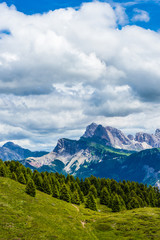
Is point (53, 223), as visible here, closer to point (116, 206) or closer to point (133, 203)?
point (116, 206)

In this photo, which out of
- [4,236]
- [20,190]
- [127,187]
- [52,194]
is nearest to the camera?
[4,236]

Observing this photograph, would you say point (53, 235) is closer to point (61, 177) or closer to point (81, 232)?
point (81, 232)

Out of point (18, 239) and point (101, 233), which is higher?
point (18, 239)

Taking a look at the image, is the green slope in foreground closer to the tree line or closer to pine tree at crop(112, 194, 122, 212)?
the tree line

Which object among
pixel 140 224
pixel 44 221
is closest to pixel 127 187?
pixel 140 224

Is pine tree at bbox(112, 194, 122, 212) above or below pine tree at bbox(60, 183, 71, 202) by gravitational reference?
below

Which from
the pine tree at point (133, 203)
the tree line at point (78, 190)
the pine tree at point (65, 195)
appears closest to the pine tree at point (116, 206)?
the tree line at point (78, 190)

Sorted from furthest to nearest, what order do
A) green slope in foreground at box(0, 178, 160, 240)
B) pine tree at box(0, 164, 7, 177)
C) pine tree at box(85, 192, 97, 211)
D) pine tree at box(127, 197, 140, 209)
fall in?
1. pine tree at box(127, 197, 140, 209)
2. pine tree at box(85, 192, 97, 211)
3. pine tree at box(0, 164, 7, 177)
4. green slope in foreground at box(0, 178, 160, 240)

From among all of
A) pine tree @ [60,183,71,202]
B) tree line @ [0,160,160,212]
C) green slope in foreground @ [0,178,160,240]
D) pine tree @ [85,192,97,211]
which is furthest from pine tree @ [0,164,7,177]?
pine tree @ [85,192,97,211]

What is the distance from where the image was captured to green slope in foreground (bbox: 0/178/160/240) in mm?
55688

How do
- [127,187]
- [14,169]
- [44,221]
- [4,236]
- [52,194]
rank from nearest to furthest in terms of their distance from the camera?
[4,236] < [44,221] < [52,194] < [14,169] < [127,187]

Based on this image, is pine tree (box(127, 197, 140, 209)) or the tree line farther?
pine tree (box(127, 197, 140, 209))

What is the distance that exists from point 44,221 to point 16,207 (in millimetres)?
10908

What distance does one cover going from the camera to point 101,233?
7150cm
